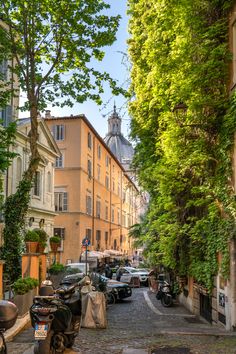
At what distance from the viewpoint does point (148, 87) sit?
16359 millimetres

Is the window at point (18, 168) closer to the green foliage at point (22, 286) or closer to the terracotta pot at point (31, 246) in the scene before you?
the terracotta pot at point (31, 246)

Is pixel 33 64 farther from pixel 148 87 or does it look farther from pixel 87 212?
pixel 87 212

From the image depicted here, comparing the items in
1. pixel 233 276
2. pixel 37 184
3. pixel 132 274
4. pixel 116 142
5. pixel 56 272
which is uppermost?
pixel 116 142

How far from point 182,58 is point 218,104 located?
6.54 feet

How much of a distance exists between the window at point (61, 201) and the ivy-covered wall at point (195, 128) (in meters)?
24.2

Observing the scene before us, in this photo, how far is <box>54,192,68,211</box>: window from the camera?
39.5 meters

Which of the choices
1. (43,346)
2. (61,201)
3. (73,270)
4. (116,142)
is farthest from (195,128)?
(116,142)

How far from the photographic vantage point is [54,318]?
23.3ft

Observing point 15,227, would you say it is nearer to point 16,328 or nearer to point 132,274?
point 16,328

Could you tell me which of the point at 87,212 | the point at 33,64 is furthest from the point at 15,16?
the point at 87,212

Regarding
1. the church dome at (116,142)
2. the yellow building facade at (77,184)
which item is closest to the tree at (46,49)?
the yellow building facade at (77,184)

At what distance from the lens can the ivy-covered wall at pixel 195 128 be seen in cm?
1152

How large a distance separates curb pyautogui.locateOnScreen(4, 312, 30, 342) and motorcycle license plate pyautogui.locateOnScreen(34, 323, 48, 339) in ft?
7.13

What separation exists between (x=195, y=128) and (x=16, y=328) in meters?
7.91
